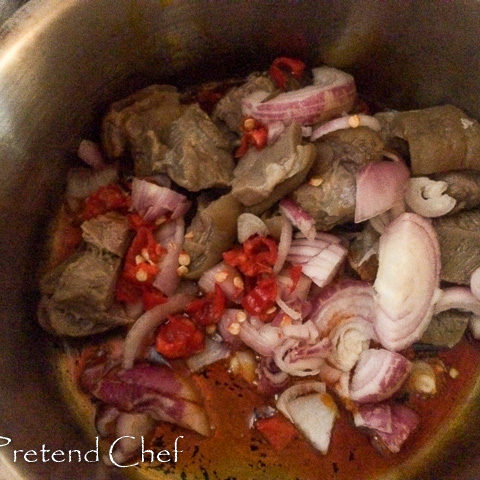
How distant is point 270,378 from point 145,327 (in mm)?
592

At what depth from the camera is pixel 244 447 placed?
238cm

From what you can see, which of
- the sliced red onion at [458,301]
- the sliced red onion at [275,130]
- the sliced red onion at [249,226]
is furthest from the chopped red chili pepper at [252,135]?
the sliced red onion at [458,301]

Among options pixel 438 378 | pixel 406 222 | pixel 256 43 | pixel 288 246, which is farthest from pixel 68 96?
pixel 438 378

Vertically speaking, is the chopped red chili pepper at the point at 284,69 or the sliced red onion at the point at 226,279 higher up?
the chopped red chili pepper at the point at 284,69

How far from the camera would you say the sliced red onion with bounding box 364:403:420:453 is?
91.7 inches

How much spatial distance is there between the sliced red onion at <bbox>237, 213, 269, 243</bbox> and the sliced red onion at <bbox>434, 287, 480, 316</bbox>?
0.84 m

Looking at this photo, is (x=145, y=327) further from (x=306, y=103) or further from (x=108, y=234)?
(x=306, y=103)

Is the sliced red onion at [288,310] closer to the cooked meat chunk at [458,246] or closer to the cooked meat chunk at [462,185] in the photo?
the cooked meat chunk at [458,246]

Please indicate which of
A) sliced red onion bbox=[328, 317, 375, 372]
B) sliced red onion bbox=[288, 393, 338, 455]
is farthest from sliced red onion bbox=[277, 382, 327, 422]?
sliced red onion bbox=[328, 317, 375, 372]

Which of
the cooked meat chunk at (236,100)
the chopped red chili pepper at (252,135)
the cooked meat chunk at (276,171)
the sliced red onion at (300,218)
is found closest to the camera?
the cooked meat chunk at (276,171)

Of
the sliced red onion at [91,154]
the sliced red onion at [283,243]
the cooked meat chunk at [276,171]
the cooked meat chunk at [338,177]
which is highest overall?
the sliced red onion at [91,154]

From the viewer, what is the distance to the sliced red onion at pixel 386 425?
2.33m

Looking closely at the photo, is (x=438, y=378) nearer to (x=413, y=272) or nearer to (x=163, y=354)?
(x=413, y=272)

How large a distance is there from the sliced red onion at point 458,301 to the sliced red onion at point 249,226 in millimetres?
835
